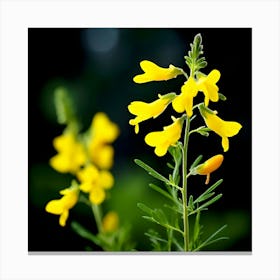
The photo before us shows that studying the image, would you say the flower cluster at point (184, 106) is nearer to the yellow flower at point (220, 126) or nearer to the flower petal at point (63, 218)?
the yellow flower at point (220, 126)

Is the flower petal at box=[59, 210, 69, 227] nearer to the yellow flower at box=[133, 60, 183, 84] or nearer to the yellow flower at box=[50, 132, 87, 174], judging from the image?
the yellow flower at box=[50, 132, 87, 174]

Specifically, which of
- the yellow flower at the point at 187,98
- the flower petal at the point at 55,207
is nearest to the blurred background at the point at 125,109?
the flower petal at the point at 55,207

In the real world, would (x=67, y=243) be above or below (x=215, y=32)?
below

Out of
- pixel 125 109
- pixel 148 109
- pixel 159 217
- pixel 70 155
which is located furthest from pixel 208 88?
pixel 125 109

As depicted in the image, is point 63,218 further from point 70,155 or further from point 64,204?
point 70,155
